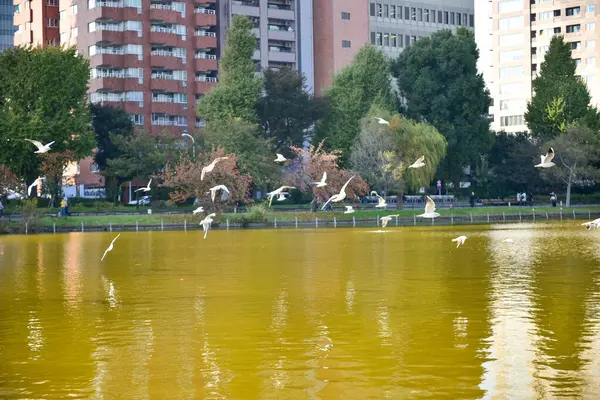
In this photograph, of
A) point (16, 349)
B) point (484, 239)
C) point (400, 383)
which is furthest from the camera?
point (484, 239)

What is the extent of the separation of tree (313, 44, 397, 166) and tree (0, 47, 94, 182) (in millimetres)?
28771

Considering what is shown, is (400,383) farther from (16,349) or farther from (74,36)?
(74,36)

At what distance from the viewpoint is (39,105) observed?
101000 mm

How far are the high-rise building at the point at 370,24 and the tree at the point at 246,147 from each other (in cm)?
5694

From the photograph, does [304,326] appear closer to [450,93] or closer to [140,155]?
[140,155]

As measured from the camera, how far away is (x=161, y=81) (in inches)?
5906

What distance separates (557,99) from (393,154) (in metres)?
40.3

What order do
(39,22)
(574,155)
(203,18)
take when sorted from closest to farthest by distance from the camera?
(574,155)
(203,18)
(39,22)

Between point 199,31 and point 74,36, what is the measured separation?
18.5 metres

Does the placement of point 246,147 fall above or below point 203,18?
below

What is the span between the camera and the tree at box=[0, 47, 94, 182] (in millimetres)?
96938

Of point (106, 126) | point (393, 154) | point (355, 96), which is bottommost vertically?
point (393, 154)

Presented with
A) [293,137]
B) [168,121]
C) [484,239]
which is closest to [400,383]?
[484,239]

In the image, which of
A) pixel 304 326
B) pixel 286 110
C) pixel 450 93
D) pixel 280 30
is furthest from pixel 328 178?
pixel 304 326
